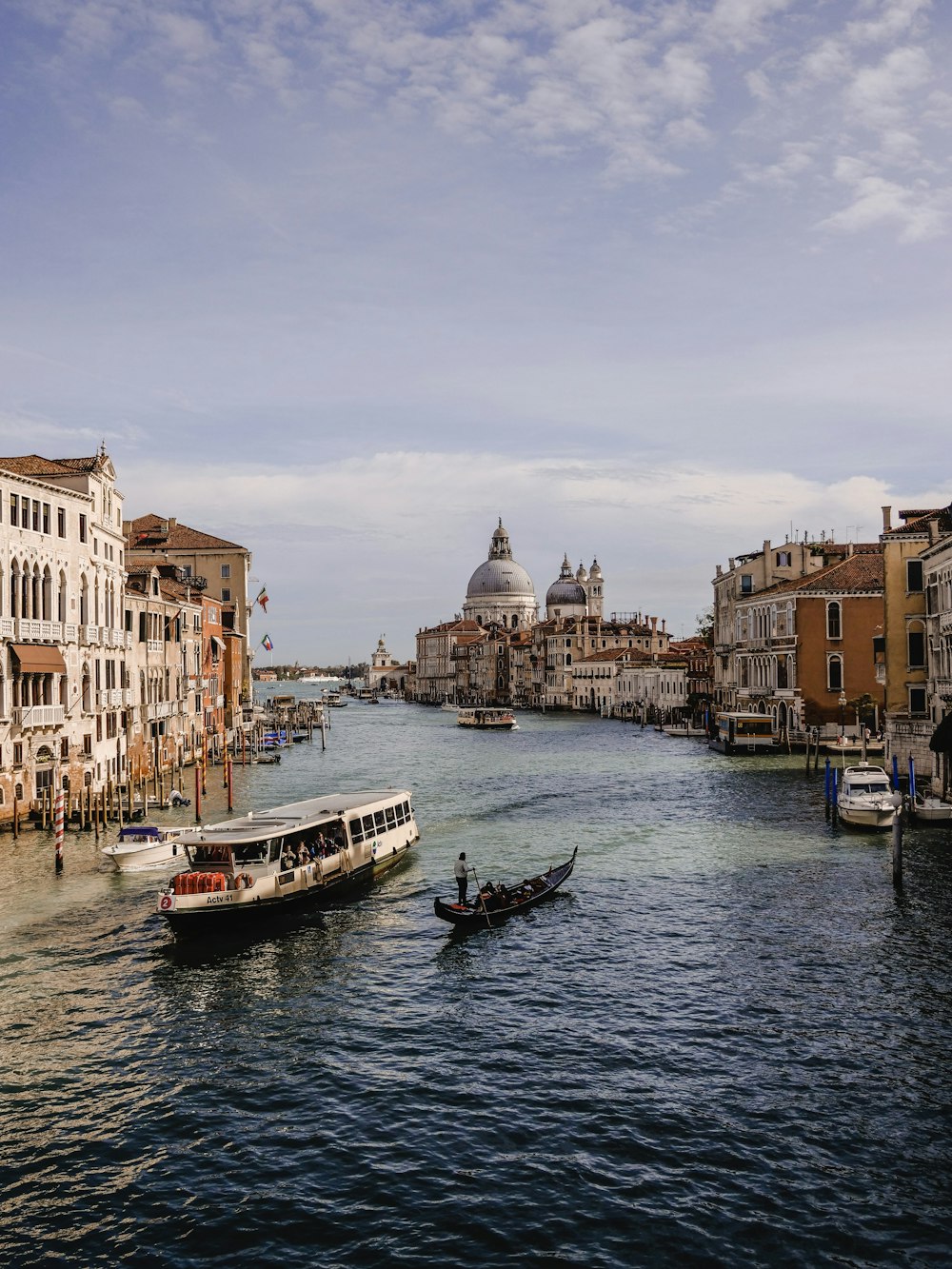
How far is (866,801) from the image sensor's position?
117 feet

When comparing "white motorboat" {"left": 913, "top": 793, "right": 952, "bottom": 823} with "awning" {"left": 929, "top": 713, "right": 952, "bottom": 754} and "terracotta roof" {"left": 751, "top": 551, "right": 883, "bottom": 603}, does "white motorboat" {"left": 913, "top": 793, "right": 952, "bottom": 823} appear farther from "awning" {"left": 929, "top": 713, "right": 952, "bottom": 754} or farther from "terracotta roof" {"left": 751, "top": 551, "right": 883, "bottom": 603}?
"terracotta roof" {"left": 751, "top": 551, "right": 883, "bottom": 603}

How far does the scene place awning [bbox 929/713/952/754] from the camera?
3472 cm

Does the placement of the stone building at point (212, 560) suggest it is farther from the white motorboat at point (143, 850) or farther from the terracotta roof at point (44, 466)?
the white motorboat at point (143, 850)

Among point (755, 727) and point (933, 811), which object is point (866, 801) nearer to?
point (933, 811)

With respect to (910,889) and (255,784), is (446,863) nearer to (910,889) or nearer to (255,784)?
(910,889)

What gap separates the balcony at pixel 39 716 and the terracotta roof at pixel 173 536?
4325 cm

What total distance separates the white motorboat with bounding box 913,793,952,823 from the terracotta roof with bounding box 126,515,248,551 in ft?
191

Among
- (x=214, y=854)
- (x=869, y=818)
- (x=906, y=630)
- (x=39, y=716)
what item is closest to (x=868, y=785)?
(x=869, y=818)

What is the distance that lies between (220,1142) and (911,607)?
127ft

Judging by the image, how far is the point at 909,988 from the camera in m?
19.1

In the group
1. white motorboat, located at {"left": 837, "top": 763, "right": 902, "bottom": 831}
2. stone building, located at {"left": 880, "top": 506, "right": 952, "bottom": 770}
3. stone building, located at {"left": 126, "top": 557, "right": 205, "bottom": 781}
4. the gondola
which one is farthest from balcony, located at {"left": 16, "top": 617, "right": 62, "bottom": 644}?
stone building, located at {"left": 880, "top": 506, "right": 952, "bottom": 770}

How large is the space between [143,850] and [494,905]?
36.6 feet

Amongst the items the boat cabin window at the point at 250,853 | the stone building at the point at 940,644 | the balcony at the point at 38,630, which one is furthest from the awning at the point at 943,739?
the balcony at the point at 38,630

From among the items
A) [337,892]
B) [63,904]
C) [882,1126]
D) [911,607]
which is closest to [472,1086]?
[882,1126]
